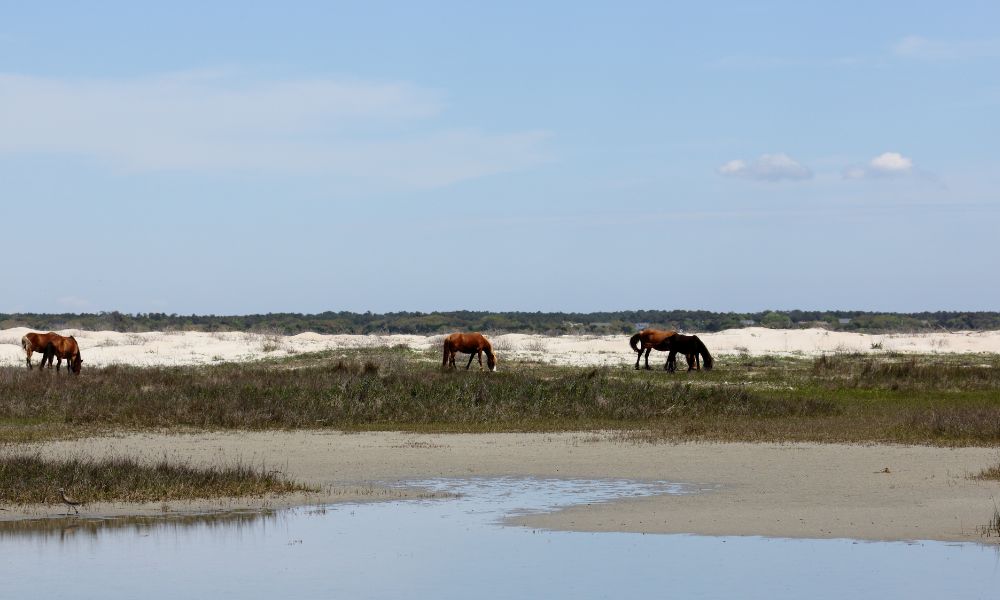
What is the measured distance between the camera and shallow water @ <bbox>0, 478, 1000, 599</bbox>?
38.9 ft

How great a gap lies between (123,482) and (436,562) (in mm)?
5977

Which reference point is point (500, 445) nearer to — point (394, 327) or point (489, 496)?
point (489, 496)

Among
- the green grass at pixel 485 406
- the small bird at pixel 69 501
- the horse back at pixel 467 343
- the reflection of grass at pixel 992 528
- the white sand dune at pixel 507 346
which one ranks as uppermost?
the horse back at pixel 467 343

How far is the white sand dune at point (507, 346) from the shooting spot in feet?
160

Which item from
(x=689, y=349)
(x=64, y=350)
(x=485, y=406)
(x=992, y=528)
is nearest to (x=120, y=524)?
(x=992, y=528)

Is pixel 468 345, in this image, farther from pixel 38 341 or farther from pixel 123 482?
pixel 123 482

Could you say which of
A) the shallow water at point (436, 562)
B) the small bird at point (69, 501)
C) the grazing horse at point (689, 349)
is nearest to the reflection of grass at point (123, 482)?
the small bird at point (69, 501)

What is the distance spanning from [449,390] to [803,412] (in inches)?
320

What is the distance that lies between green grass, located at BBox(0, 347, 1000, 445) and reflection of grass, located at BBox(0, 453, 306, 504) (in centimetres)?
675

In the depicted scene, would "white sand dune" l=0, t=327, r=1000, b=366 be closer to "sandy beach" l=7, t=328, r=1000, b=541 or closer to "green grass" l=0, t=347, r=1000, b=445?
"green grass" l=0, t=347, r=1000, b=445

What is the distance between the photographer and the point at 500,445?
24.2 metres

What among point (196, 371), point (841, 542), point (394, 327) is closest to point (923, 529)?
point (841, 542)

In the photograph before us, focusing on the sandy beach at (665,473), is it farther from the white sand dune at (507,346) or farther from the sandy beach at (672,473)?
the white sand dune at (507,346)

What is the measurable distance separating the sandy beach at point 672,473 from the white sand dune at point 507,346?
22.0 meters
